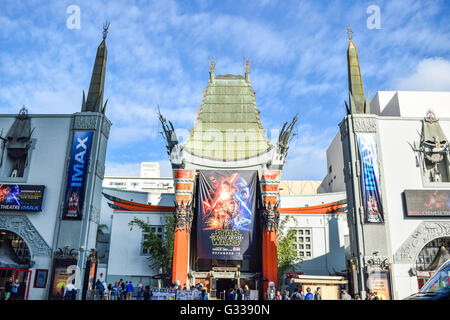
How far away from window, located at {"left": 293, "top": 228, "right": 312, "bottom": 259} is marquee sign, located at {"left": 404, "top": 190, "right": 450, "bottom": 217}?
50.1ft

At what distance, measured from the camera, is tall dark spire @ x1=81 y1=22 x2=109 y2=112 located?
2458cm

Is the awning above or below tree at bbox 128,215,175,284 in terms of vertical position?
below

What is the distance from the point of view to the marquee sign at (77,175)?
22031 mm

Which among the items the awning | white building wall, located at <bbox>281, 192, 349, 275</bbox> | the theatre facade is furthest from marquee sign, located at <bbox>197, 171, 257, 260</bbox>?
the theatre facade

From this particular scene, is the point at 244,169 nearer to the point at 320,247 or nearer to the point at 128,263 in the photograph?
the point at 320,247

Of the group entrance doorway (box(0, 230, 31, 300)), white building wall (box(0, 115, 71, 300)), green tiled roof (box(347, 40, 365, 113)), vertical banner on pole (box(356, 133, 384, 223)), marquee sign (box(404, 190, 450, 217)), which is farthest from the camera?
green tiled roof (box(347, 40, 365, 113))

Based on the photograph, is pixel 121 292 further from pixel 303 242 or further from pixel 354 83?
pixel 354 83

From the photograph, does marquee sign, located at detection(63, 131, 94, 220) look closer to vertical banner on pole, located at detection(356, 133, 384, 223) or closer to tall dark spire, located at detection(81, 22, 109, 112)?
tall dark spire, located at detection(81, 22, 109, 112)

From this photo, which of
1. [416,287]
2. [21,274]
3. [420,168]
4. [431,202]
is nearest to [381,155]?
[420,168]

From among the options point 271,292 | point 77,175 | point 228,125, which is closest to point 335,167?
point 228,125

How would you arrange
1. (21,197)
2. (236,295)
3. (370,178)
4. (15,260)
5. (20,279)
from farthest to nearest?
(21,197) → (15,260) → (20,279) → (370,178) → (236,295)

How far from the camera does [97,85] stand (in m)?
25.0

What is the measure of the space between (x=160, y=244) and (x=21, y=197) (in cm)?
1387

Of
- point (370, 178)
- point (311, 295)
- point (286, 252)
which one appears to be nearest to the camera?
point (311, 295)
